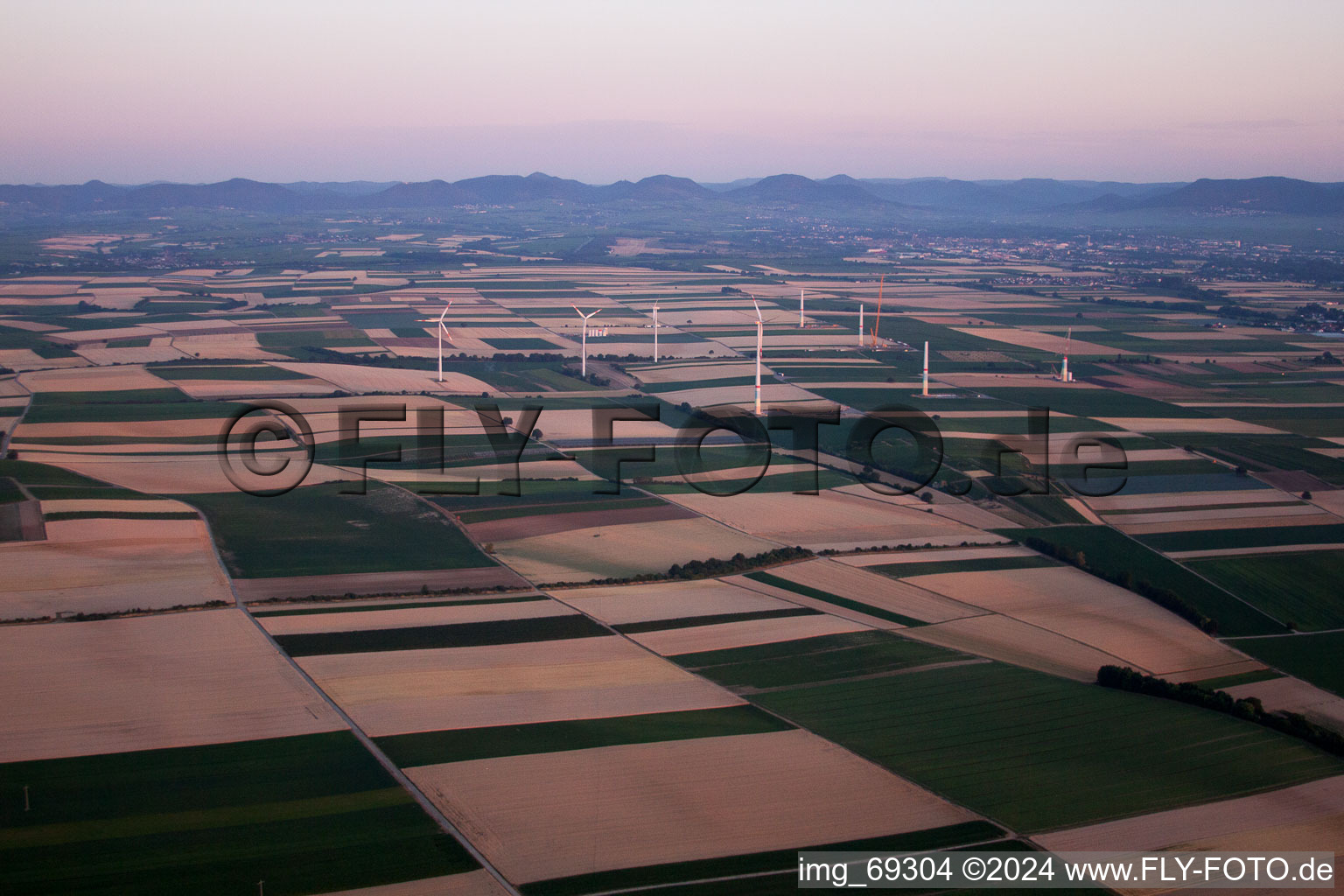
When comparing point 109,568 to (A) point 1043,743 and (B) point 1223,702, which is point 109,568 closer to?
(A) point 1043,743

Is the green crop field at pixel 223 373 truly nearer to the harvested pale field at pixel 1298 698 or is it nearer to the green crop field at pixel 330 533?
the green crop field at pixel 330 533

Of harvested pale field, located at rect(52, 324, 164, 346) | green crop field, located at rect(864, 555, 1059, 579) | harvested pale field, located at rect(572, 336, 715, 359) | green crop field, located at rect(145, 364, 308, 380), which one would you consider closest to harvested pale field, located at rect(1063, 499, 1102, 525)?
green crop field, located at rect(864, 555, 1059, 579)

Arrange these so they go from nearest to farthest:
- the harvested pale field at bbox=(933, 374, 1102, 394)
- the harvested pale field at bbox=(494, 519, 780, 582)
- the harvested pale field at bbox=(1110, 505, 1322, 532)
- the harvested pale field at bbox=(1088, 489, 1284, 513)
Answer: the harvested pale field at bbox=(494, 519, 780, 582) < the harvested pale field at bbox=(1110, 505, 1322, 532) < the harvested pale field at bbox=(1088, 489, 1284, 513) < the harvested pale field at bbox=(933, 374, 1102, 394)

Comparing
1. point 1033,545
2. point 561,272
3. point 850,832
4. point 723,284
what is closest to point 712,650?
point 850,832

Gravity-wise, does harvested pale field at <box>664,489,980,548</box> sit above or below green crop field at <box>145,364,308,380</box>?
below

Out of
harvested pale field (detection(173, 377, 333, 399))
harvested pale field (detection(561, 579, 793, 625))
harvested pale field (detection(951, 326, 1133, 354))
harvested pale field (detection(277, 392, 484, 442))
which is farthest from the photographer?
harvested pale field (detection(951, 326, 1133, 354))

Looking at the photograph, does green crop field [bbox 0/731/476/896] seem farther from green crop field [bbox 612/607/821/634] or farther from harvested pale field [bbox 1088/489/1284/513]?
harvested pale field [bbox 1088/489/1284/513]
